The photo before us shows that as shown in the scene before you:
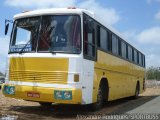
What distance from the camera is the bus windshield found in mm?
12406

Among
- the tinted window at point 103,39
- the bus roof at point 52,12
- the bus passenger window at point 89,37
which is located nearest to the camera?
the bus roof at point 52,12

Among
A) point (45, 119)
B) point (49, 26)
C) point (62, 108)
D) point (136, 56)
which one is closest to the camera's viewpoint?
point (45, 119)

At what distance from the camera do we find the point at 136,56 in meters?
24.4

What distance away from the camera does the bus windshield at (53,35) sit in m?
12.4

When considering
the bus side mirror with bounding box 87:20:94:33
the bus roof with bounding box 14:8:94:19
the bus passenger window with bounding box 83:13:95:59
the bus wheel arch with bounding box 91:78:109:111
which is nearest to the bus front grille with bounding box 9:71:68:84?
the bus passenger window with bounding box 83:13:95:59

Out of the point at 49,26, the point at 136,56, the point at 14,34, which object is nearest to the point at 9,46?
the point at 14,34

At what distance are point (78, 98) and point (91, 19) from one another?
118 inches

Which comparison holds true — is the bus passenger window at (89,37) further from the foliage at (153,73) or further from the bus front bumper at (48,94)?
the foliage at (153,73)

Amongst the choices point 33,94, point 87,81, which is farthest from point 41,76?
point 87,81

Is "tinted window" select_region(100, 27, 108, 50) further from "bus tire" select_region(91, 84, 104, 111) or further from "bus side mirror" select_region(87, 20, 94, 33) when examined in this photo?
"bus tire" select_region(91, 84, 104, 111)

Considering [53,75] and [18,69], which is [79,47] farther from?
[18,69]

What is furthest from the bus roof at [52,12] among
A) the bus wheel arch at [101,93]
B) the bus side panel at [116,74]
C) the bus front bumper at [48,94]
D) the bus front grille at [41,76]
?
the bus wheel arch at [101,93]

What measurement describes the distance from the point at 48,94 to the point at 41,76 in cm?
65

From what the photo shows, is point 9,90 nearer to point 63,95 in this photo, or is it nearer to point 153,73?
point 63,95
